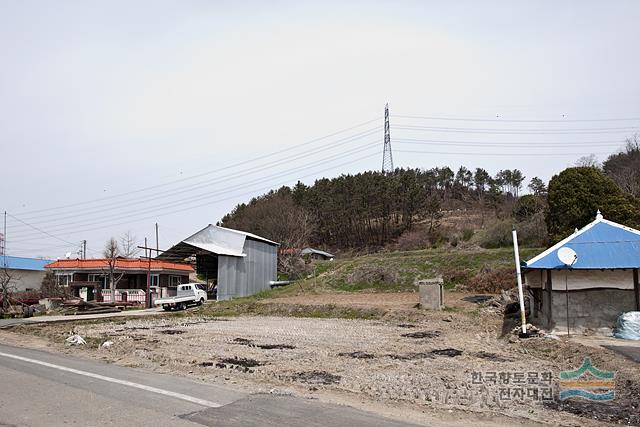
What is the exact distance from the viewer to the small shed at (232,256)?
39.9 meters

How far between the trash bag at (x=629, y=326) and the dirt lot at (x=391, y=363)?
2.27 m

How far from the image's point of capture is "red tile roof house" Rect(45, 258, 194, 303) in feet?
160

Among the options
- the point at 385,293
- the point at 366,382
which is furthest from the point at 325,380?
the point at 385,293

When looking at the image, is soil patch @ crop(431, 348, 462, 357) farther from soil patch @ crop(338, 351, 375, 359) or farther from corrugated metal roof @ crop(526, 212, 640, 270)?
corrugated metal roof @ crop(526, 212, 640, 270)

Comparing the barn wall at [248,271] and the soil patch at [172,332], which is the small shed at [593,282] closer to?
the soil patch at [172,332]

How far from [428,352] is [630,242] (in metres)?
8.10

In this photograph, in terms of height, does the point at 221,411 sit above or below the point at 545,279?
below

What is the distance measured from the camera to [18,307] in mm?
35406

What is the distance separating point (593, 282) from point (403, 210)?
1975 inches

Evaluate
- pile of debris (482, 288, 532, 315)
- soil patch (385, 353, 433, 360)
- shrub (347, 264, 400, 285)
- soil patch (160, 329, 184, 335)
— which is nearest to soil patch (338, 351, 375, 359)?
soil patch (385, 353, 433, 360)

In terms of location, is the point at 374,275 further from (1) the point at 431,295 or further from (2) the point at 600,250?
(2) the point at 600,250

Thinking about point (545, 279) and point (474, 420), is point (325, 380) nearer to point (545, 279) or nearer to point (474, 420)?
point (474, 420)

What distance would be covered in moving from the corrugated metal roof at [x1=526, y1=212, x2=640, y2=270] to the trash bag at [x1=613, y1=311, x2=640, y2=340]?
4.82ft

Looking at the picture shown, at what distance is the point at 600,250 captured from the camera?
16391 mm
